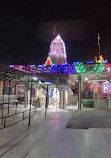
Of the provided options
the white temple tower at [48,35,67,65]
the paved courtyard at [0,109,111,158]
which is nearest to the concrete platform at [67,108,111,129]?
the paved courtyard at [0,109,111,158]

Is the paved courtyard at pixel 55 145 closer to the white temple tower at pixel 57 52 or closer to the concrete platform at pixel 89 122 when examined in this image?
the concrete platform at pixel 89 122

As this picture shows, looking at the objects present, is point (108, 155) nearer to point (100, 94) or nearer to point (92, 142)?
point (92, 142)

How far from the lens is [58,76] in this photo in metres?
22.1

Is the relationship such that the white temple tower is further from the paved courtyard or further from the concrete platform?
the paved courtyard

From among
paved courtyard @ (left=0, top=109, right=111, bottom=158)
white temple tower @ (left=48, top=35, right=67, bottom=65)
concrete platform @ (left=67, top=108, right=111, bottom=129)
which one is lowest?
concrete platform @ (left=67, top=108, right=111, bottom=129)

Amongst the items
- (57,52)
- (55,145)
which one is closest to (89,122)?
(55,145)

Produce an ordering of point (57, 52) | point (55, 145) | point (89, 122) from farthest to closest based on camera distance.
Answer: point (57, 52), point (89, 122), point (55, 145)

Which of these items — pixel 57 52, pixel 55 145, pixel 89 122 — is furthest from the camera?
pixel 57 52

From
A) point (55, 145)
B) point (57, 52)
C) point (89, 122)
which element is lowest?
point (89, 122)

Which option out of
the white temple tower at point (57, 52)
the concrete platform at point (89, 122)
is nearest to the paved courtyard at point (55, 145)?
the concrete platform at point (89, 122)

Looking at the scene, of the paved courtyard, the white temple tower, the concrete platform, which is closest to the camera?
the paved courtyard

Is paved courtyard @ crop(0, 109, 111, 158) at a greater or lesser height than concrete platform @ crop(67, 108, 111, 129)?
greater

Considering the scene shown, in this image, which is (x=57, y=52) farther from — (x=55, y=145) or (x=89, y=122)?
(x=55, y=145)

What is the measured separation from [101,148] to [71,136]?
5.55 feet
